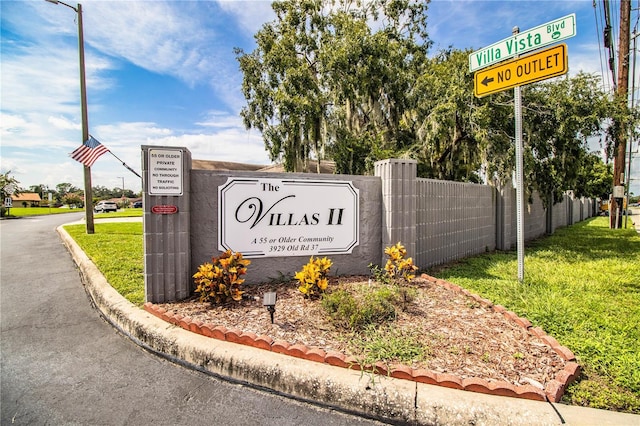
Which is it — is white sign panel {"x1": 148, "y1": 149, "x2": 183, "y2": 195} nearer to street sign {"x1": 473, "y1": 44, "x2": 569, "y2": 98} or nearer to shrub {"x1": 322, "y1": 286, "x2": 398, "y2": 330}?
shrub {"x1": 322, "y1": 286, "x2": 398, "y2": 330}

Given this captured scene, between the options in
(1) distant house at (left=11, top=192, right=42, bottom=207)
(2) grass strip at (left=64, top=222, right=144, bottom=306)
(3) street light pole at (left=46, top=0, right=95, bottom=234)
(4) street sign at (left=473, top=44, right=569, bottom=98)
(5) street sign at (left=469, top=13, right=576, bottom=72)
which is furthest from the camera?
(1) distant house at (left=11, top=192, right=42, bottom=207)

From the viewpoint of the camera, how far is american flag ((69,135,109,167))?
990 cm

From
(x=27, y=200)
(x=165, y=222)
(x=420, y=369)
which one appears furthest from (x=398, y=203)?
(x=27, y=200)

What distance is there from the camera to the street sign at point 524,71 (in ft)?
14.2

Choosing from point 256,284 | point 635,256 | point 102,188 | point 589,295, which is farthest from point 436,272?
point 102,188

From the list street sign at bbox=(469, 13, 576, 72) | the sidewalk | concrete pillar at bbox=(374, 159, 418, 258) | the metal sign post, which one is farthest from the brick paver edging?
street sign at bbox=(469, 13, 576, 72)

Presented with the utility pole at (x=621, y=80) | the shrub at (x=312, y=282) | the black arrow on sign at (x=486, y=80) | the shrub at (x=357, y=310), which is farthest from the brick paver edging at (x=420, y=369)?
the utility pole at (x=621, y=80)

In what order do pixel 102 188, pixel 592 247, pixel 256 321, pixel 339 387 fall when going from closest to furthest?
pixel 339 387 < pixel 256 321 < pixel 592 247 < pixel 102 188

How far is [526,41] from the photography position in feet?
15.0

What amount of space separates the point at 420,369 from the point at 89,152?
11.2 meters

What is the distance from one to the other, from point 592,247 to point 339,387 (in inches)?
393

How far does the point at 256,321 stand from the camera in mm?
3422

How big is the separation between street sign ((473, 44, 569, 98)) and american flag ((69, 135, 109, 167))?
1006 cm

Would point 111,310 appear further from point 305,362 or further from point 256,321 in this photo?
point 305,362
